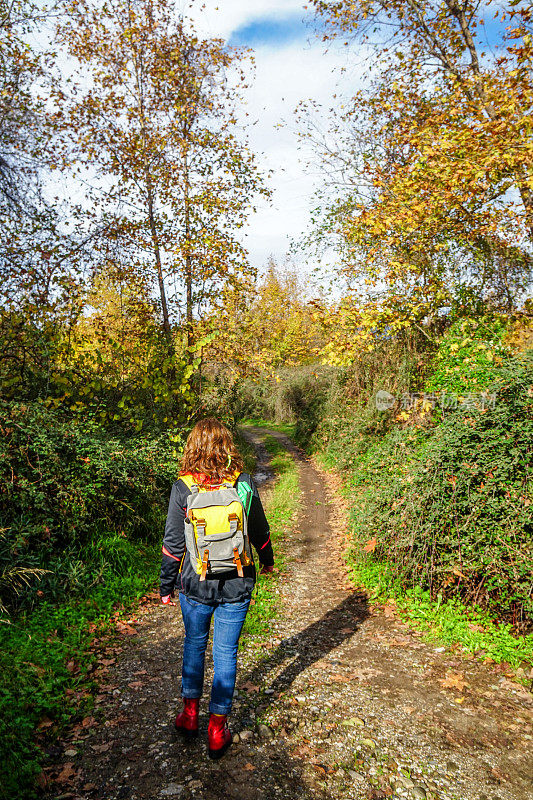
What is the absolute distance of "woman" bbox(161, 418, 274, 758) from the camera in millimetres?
3018

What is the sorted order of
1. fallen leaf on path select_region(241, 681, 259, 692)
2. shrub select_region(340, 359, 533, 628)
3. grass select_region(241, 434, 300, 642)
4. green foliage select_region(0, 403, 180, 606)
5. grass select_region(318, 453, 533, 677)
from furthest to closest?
grass select_region(241, 434, 300, 642) < green foliage select_region(0, 403, 180, 606) < shrub select_region(340, 359, 533, 628) < grass select_region(318, 453, 533, 677) < fallen leaf on path select_region(241, 681, 259, 692)

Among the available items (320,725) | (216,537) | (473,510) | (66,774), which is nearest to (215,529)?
(216,537)

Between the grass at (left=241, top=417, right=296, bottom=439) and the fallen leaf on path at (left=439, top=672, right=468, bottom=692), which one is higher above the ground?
the grass at (left=241, top=417, right=296, bottom=439)

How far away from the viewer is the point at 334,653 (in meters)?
4.84

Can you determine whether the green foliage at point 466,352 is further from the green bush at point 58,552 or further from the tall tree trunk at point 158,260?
the tall tree trunk at point 158,260

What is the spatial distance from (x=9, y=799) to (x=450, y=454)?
491 cm

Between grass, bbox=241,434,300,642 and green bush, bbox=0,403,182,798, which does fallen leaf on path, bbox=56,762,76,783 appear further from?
grass, bbox=241,434,300,642

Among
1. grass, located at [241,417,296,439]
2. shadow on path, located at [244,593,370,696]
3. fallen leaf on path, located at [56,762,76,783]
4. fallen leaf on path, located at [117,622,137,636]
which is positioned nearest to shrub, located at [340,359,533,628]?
shadow on path, located at [244,593,370,696]

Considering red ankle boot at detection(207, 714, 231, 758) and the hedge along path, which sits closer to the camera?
the hedge along path

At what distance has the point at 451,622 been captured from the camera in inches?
199

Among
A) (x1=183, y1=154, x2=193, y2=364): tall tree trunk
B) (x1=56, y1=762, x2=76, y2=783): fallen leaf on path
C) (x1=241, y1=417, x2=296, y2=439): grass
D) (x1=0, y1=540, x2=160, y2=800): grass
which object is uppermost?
(x1=183, y1=154, x2=193, y2=364): tall tree trunk

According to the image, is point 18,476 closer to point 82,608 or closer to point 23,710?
point 82,608

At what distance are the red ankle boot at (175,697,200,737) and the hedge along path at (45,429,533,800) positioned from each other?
10cm

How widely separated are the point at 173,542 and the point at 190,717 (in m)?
1.29
